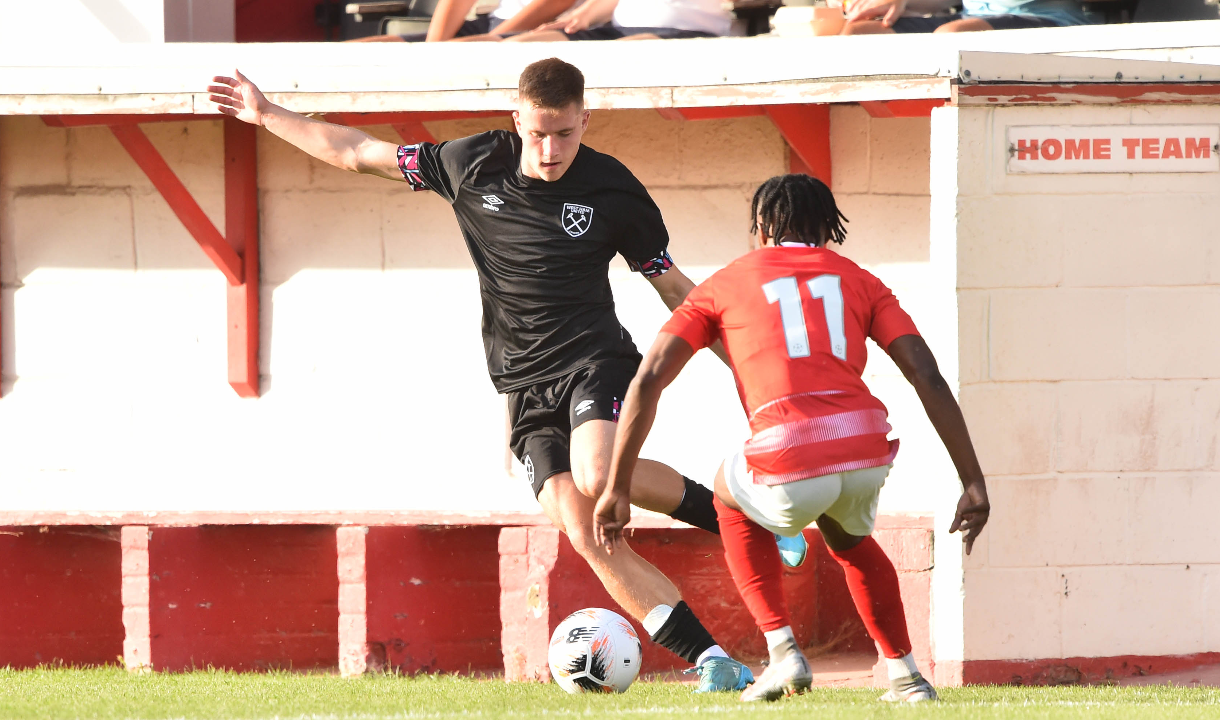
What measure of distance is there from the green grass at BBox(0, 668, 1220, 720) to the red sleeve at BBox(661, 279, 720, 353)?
3.42 feet

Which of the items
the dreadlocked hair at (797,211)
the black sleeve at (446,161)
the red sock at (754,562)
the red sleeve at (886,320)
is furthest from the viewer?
the black sleeve at (446,161)

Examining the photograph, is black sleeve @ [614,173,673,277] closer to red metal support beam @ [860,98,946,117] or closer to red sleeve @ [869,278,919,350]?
red sleeve @ [869,278,919,350]

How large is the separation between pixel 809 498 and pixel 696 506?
3.57 feet

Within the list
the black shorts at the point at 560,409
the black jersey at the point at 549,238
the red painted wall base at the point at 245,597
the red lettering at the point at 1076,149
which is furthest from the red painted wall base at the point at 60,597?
the red lettering at the point at 1076,149

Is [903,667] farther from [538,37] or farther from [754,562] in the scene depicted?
[538,37]

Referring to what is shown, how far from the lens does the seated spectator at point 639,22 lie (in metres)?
7.55

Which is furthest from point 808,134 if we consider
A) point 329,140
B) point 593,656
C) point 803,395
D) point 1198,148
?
point 803,395

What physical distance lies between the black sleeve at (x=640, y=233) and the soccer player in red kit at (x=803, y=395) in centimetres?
84

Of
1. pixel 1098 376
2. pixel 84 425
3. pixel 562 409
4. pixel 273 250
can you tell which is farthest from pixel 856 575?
pixel 84 425

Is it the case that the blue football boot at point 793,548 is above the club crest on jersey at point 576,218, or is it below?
below

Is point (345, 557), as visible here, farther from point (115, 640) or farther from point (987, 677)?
point (987, 677)

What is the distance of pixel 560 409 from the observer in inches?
201

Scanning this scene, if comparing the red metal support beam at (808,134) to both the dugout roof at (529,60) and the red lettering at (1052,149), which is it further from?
the red lettering at (1052,149)

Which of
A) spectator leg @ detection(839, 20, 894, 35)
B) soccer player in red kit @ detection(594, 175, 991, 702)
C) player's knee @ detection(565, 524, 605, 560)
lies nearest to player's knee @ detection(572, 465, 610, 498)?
player's knee @ detection(565, 524, 605, 560)
